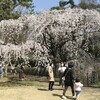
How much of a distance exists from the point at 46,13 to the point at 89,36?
13.0 ft

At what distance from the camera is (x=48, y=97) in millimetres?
17812

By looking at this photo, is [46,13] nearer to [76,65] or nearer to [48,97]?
[76,65]

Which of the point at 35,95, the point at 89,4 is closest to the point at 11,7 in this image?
the point at 89,4

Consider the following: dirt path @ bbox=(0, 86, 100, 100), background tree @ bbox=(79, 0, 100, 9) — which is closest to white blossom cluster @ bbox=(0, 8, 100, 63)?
dirt path @ bbox=(0, 86, 100, 100)

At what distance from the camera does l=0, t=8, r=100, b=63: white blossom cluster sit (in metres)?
27.7

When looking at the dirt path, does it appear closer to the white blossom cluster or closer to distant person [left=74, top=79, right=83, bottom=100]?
distant person [left=74, top=79, right=83, bottom=100]

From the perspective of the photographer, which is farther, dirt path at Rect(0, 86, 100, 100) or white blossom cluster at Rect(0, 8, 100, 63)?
white blossom cluster at Rect(0, 8, 100, 63)

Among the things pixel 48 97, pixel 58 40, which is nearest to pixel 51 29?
pixel 58 40

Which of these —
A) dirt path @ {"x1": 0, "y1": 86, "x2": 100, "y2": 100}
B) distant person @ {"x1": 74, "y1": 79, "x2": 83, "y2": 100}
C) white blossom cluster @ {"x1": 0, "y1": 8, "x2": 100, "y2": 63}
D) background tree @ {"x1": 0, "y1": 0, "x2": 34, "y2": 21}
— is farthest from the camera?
background tree @ {"x1": 0, "y1": 0, "x2": 34, "y2": 21}

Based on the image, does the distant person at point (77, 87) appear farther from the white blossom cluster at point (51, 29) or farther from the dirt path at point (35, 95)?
the white blossom cluster at point (51, 29)

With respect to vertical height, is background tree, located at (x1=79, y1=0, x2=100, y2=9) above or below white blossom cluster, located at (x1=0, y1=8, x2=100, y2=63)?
above

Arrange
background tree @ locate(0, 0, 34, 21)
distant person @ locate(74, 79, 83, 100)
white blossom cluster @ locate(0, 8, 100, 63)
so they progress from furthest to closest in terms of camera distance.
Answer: background tree @ locate(0, 0, 34, 21)
white blossom cluster @ locate(0, 8, 100, 63)
distant person @ locate(74, 79, 83, 100)

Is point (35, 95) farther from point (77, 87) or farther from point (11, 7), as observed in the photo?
point (11, 7)

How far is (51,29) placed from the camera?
91.9ft
